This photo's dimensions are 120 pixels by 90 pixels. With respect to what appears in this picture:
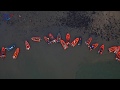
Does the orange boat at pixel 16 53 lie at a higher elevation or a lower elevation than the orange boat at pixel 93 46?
lower

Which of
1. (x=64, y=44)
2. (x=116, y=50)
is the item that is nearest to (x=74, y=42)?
(x=64, y=44)

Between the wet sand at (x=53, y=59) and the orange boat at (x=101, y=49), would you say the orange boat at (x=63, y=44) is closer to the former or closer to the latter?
the wet sand at (x=53, y=59)

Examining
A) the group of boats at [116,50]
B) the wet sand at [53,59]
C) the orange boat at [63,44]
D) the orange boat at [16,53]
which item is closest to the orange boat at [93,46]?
the wet sand at [53,59]

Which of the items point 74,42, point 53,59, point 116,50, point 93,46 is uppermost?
point 74,42

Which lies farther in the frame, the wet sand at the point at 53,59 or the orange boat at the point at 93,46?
the orange boat at the point at 93,46

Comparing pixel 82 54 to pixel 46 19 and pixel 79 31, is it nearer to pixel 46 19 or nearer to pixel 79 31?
pixel 79 31

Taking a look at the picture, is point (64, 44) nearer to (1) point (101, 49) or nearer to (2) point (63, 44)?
(2) point (63, 44)

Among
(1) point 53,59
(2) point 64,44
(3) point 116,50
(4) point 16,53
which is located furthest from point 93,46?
(4) point 16,53

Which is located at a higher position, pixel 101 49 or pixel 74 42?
pixel 74 42

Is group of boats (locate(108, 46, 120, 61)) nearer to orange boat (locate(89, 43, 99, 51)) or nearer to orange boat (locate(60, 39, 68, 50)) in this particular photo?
orange boat (locate(89, 43, 99, 51))

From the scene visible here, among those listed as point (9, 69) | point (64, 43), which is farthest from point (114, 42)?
point (9, 69)
